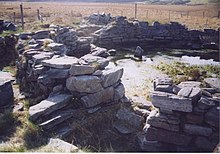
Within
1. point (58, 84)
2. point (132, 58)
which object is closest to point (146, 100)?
point (58, 84)

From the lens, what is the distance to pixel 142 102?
782 cm

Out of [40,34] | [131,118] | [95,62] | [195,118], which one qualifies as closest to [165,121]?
[195,118]

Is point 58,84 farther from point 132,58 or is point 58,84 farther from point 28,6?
point 28,6

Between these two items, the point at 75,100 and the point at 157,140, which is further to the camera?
the point at 75,100

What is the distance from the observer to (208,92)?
6434 millimetres

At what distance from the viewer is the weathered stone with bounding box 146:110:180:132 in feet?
19.9

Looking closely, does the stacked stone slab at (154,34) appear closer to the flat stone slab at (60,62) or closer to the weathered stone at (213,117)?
the flat stone slab at (60,62)

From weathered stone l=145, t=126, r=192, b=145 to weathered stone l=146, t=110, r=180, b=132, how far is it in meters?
0.10

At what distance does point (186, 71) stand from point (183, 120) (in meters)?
6.09

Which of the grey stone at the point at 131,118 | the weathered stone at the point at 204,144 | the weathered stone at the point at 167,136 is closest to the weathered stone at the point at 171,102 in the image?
the weathered stone at the point at 167,136

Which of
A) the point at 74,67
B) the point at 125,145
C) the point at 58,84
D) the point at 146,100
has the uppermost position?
the point at 74,67

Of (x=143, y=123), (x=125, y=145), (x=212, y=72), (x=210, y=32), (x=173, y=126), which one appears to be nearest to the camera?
(x=173, y=126)

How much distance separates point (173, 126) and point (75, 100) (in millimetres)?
2555

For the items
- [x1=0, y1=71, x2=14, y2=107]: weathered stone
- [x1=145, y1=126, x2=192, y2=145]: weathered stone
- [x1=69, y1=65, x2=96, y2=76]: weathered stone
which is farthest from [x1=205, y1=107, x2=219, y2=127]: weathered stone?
[x1=0, y1=71, x2=14, y2=107]: weathered stone
